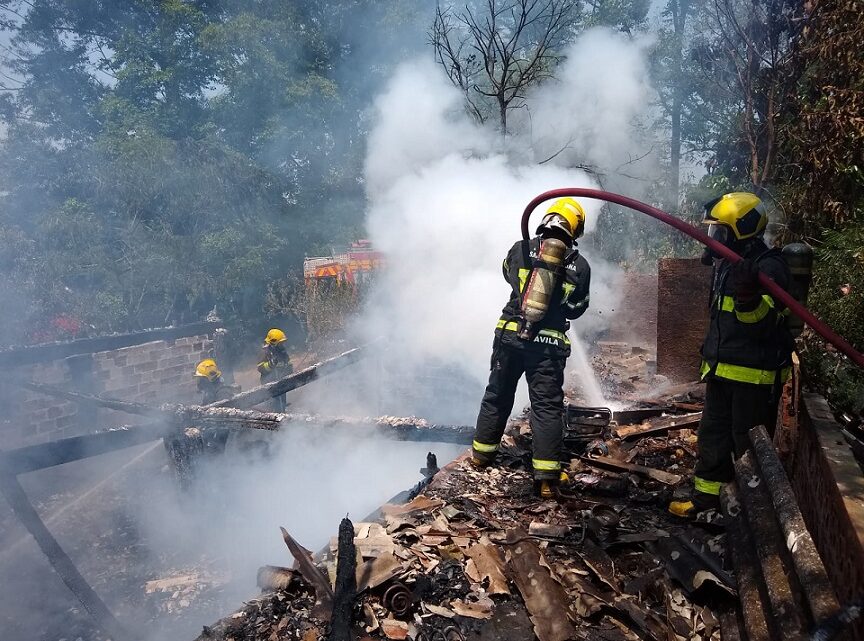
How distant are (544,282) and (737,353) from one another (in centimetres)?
126

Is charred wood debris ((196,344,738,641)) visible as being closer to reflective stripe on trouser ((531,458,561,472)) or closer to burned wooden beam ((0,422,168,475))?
reflective stripe on trouser ((531,458,561,472))

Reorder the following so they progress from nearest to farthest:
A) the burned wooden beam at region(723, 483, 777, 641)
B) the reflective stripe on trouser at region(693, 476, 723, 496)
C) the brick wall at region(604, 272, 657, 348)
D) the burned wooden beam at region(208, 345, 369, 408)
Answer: the burned wooden beam at region(723, 483, 777, 641)
the reflective stripe on trouser at region(693, 476, 723, 496)
the burned wooden beam at region(208, 345, 369, 408)
the brick wall at region(604, 272, 657, 348)

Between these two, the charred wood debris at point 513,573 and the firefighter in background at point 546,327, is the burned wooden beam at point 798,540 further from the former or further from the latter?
the firefighter in background at point 546,327

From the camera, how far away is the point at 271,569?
2773 millimetres

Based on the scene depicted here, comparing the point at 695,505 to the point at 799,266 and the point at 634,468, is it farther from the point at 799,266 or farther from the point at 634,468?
the point at 799,266

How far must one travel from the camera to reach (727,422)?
3.25 metres

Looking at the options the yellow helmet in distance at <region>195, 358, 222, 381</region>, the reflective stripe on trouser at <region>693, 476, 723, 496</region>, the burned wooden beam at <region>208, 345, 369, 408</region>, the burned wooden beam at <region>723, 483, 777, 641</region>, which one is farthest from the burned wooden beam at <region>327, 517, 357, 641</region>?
the yellow helmet in distance at <region>195, 358, 222, 381</region>

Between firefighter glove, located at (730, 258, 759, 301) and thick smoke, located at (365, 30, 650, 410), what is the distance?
4105 mm

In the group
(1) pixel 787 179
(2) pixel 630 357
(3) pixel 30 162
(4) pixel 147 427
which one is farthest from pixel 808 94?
(3) pixel 30 162

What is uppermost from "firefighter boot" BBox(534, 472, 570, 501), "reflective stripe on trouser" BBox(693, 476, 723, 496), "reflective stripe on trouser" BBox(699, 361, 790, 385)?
"reflective stripe on trouser" BBox(699, 361, 790, 385)

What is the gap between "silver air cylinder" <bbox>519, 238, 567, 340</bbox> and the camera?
374 centimetres

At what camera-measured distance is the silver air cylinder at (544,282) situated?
3.74 metres

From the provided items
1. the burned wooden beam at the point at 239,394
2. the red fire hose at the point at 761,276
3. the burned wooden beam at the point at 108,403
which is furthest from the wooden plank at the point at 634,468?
the burned wooden beam at the point at 108,403

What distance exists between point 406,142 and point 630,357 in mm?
5540
